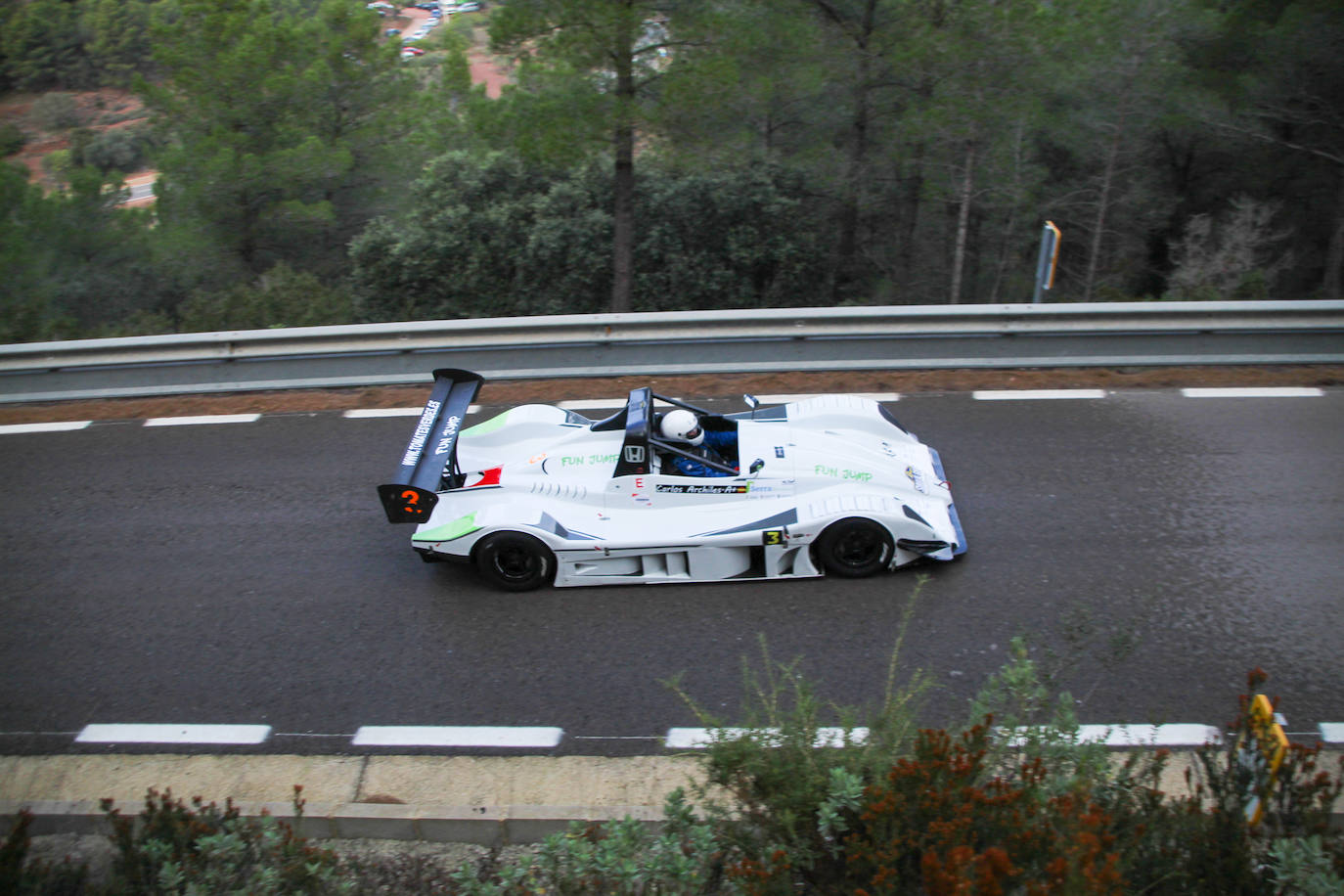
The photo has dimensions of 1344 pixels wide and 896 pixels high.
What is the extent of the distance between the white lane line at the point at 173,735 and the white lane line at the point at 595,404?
4.57 metres

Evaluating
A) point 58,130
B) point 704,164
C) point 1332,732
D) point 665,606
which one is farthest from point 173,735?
point 58,130

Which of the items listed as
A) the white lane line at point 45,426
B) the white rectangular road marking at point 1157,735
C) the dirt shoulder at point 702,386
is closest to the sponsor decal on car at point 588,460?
the dirt shoulder at point 702,386

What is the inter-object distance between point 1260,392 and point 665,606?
638 centimetres

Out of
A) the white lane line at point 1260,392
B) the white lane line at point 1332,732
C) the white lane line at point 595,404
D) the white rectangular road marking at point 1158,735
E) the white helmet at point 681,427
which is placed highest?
the white helmet at point 681,427

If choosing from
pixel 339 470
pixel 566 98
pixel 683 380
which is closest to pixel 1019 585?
pixel 683 380

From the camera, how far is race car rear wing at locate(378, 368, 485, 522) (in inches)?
280

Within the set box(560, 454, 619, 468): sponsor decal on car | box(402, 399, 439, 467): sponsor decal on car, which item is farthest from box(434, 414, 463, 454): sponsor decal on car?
box(560, 454, 619, 468): sponsor decal on car

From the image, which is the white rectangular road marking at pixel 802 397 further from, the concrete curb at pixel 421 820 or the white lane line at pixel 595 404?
the concrete curb at pixel 421 820

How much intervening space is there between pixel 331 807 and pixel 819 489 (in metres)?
3.85

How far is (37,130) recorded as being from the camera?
27.7m

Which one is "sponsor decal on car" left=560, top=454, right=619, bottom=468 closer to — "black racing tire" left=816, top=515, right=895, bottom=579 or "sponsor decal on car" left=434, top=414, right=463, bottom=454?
"sponsor decal on car" left=434, top=414, right=463, bottom=454

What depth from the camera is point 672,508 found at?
7.31 meters

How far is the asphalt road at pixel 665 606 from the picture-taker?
245 inches

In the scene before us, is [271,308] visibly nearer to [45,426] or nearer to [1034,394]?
[45,426]
